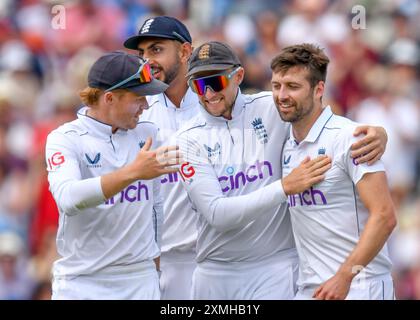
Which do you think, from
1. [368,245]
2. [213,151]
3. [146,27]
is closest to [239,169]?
[213,151]

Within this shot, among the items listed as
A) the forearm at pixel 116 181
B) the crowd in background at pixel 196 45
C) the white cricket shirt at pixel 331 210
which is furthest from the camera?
the crowd in background at pixel 196 45

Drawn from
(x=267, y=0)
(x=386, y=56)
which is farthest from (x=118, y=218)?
(x=267, y=0)

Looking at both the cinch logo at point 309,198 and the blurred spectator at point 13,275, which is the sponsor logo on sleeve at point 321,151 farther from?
the blurred spectator at point 13,275

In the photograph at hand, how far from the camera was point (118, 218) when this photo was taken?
5371mm

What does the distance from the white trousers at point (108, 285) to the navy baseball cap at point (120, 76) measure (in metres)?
0.95

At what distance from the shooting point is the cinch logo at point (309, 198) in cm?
533

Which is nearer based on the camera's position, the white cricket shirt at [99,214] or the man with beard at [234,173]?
the white cricket shirt at [99,214]

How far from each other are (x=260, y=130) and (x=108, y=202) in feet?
3.20

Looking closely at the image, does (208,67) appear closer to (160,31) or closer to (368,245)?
(160,31)

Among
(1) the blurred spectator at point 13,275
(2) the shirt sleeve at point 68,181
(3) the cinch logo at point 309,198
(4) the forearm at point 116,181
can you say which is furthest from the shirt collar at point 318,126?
(1) the blurred spectator at point 13,275

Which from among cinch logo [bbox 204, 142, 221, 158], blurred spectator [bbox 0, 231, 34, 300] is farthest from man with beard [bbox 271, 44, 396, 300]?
blurred spectator [bbox 0, 231, 34, 300]

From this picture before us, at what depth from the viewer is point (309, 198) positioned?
5371mm

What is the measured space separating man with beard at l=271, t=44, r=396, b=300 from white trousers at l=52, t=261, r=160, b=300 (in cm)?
87

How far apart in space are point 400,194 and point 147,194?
3682 mm
